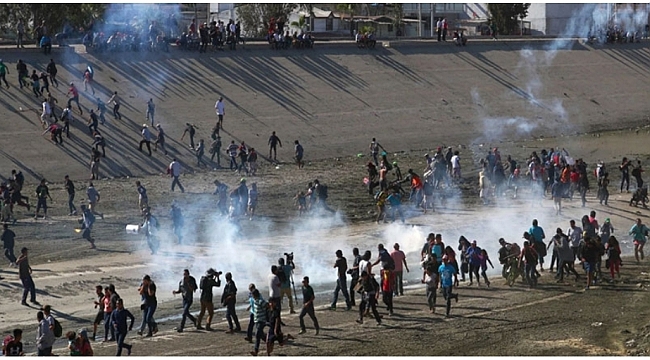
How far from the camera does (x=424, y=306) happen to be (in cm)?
2198

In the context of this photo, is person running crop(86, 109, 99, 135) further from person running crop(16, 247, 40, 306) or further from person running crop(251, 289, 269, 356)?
person running crop(251, 289, 269, 356)

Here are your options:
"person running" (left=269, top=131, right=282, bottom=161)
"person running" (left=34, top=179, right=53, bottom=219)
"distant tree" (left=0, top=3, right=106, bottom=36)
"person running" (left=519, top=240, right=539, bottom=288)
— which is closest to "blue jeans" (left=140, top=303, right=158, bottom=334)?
"person running" (left=519, top=240, right=539, bottom=288)

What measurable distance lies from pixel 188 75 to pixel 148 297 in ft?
83.9

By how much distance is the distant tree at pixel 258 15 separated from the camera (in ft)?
206

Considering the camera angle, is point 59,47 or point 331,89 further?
point 331,89

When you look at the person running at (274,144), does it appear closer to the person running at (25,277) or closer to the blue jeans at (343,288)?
the person running at (25,277)

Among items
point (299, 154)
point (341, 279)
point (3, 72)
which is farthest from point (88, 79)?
point (341, 279)

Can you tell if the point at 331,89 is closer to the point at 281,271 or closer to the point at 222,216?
A: the point at 222,216

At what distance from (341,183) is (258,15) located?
94.8 ft

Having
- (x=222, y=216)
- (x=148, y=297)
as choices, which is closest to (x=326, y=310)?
(x=148, y=297)

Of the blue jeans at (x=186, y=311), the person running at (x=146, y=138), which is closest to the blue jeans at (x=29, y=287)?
the blue jeans at (x=186, y=311)

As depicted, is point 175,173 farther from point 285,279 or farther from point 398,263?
point 285,279

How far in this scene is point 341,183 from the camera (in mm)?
36125

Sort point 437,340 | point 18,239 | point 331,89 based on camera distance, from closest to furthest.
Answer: point 437,340 → point 18,239 → point 331,89
